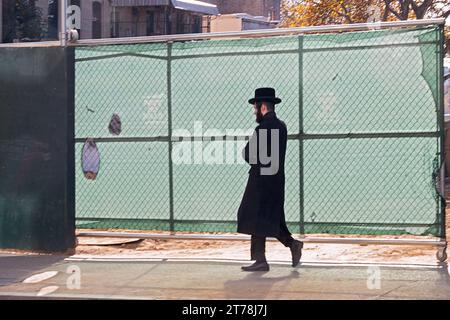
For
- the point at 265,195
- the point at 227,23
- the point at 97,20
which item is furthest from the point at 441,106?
the point at 97,20

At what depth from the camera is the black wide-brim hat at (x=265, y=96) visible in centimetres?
1007

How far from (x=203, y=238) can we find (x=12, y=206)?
2.70m

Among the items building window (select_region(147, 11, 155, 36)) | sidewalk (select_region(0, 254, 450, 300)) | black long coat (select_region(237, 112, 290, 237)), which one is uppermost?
building window (select_region(147, 11, 155, 36))

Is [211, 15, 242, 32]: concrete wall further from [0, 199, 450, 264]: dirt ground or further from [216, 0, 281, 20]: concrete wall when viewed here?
[0, 199, 450, 264]: dirt ground

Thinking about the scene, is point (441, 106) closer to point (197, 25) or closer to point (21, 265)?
point (21, 265)

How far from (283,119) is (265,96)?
0.65 m

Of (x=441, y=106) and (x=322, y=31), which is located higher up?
(x=322, y=31)

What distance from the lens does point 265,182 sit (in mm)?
10078

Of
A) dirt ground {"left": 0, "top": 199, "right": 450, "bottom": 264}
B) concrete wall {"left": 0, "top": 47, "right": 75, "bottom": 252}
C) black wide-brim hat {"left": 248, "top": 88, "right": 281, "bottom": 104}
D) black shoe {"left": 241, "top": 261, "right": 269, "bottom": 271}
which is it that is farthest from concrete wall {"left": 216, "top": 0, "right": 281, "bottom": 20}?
black shoe {"left": 241, "top": 261, "right": 269, "bottom": 271}

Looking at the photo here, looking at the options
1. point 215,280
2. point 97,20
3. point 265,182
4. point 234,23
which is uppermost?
point 97,20

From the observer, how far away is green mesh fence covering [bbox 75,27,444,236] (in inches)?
396

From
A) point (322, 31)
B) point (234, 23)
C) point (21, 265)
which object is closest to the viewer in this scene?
point (322, 31)

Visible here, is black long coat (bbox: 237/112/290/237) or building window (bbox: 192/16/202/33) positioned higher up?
building window (bbox: 192/16/202/33)
